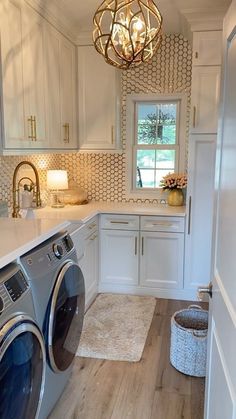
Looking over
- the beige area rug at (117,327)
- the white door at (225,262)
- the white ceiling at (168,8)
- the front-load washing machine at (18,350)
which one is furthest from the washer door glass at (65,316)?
the white ceiling at (168,8)

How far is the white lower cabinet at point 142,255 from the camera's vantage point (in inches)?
136

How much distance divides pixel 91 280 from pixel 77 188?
3.42ft

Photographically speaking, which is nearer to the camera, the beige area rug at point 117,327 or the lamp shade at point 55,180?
the beige area rug at point 117,327

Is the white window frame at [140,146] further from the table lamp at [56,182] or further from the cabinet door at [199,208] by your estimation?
the table lamp at [56,182]

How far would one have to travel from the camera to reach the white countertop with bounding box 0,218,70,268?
4.74 feet

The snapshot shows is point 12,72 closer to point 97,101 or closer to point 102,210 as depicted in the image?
point 97,101

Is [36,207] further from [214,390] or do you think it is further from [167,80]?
[214,390]

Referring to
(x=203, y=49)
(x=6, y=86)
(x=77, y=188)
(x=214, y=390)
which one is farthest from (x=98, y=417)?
(x=203, y=49)

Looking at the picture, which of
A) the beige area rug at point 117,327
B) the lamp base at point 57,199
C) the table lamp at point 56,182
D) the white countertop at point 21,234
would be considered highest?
the table lamp at point 56,182

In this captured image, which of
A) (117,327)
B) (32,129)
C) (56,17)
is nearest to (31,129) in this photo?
(32,129)

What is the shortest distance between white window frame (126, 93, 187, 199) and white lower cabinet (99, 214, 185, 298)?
581mm

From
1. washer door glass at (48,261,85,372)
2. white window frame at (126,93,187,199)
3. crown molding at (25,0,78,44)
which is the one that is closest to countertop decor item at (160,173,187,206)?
white window frame at (126,93,187,199)

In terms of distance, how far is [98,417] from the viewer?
1.98 m

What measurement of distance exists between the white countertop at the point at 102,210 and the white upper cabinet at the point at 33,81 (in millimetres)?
579
